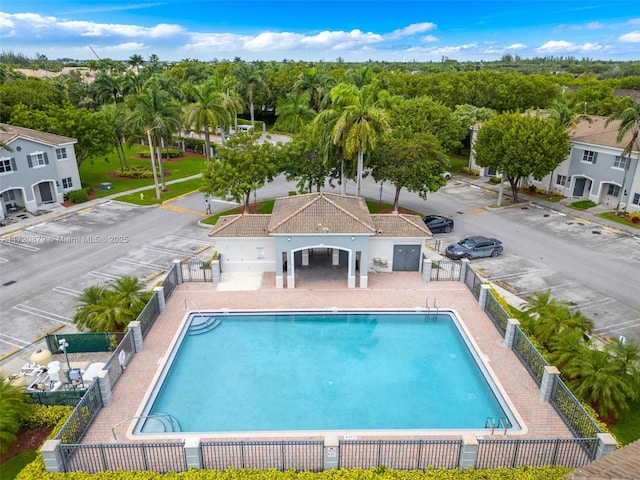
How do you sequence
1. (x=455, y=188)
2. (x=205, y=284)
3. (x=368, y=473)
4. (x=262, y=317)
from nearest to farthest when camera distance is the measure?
1. (x=368, y=473)
2. (x=262, y=317)
3. (x=205, y=284)
4. (x=455, y=188)

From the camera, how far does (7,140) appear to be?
38344mm

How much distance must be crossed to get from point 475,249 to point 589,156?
69.6 feet

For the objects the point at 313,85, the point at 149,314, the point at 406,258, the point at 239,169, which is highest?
the point at 313,85

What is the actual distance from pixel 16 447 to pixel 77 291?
13033 mm

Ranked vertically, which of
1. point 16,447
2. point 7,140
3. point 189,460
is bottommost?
point 16,447

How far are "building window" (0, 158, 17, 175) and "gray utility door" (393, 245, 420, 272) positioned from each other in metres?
34.0

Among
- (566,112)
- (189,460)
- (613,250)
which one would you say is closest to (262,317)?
(189,460)

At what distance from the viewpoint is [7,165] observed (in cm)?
3962

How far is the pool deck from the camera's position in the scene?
17625mm

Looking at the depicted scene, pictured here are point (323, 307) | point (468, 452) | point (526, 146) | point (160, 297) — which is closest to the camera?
point (468, 452)

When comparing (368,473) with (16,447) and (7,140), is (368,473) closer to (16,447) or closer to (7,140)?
(16,447)

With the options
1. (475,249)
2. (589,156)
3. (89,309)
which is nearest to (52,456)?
(89,309)

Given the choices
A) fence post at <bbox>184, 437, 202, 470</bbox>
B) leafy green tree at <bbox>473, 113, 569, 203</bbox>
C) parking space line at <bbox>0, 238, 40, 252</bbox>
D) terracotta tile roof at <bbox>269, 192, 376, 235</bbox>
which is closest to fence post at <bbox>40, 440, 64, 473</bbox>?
fence post at <bbox>184, 437, 202, 470</bbox>

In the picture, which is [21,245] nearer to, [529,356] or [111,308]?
[111,308]
